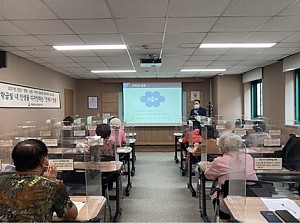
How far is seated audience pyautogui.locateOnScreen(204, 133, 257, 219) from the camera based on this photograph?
2842mm

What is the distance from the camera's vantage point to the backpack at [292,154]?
3797mm

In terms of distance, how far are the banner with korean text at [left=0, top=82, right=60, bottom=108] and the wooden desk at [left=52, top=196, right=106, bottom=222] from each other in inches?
141

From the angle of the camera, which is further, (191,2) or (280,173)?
(280,173)

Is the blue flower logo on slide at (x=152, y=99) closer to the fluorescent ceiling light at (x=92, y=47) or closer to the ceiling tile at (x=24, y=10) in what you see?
the fluorescent ceiling light at (x=92, y=47)

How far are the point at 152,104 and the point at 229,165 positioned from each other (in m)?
7.59

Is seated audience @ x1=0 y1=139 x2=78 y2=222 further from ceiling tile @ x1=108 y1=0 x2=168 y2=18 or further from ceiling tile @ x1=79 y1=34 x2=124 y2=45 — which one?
ceiling tile @ x1=79 y1=34 x2=124 y2=45

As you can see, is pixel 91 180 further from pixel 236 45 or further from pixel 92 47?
pixel 236 45

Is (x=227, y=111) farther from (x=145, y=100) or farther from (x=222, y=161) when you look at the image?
(x=222, y=161)

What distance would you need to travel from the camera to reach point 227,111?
33.1 ft

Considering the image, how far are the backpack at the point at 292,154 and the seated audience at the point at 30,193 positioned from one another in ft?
9.56

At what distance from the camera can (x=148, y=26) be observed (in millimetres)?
3961

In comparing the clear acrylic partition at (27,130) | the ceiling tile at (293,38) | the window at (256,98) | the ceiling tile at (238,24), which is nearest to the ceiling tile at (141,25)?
the ceiling tile at (238,24)

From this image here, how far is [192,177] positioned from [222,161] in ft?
9.11

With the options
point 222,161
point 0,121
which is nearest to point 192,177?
point 222,161
